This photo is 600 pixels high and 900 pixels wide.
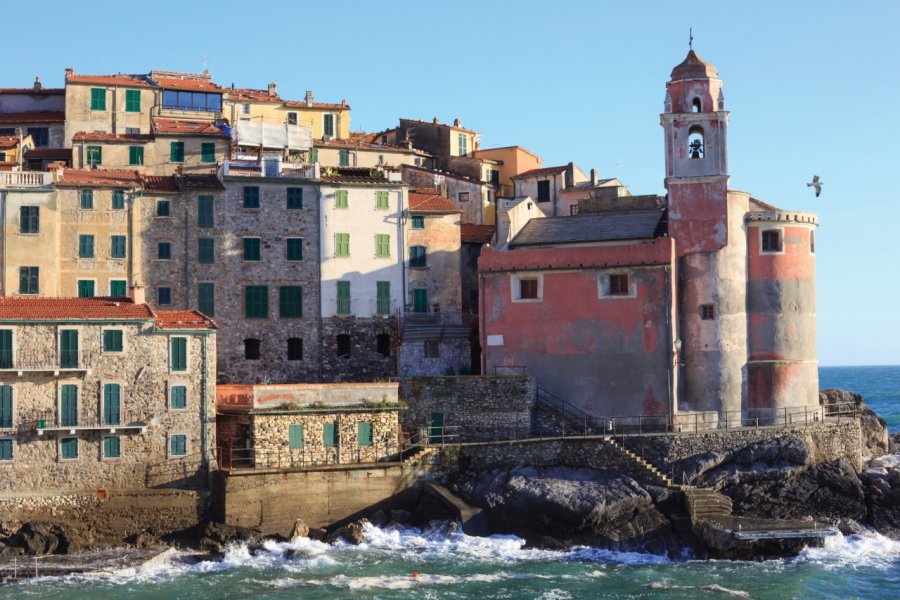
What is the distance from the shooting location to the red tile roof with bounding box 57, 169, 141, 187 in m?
55.2

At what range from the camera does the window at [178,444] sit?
47.7 m

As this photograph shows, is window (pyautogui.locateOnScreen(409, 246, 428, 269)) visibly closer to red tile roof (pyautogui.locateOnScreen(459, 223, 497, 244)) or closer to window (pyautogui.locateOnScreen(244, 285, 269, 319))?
red tile roof (pyautogui.locateOnScreen(459, 223, 497, 244))

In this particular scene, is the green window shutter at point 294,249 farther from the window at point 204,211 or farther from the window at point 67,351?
the window at point 67,351

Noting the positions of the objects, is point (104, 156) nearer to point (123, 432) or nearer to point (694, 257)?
point (123, 432)

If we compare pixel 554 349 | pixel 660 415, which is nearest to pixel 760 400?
pixel 660 415

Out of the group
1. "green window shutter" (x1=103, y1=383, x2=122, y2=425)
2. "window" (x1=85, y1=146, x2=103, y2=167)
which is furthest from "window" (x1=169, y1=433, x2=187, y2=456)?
"window" (x1=85, y1=146, x2=103, y2=167)

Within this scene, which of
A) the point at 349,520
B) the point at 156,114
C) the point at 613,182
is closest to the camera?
the point at 349,520

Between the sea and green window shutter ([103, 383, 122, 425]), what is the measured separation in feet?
18.0

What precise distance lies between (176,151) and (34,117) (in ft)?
37.4

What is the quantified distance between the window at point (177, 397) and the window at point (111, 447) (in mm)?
2327

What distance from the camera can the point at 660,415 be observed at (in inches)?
2120

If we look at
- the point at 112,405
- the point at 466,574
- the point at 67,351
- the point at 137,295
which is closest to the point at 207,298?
the point at 137,295

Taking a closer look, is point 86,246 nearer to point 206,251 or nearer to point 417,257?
point 206,251

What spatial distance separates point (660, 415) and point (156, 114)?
30886 millimetres
